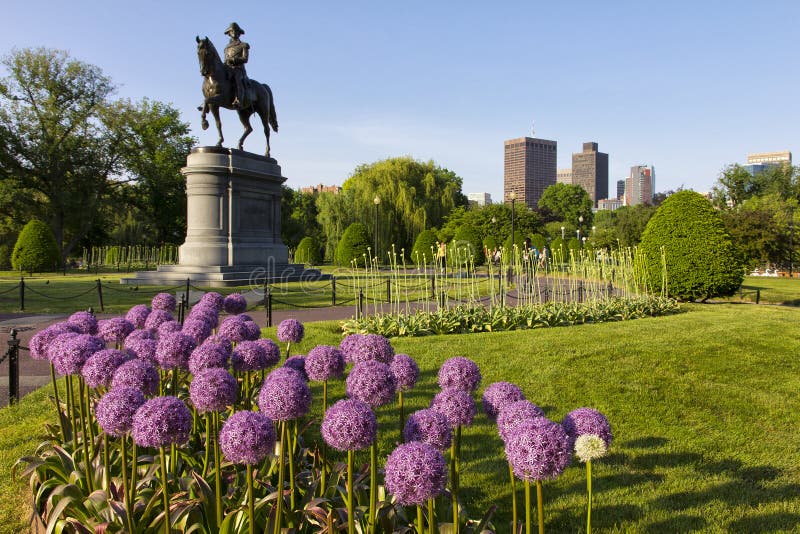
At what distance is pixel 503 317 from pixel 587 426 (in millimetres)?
8012

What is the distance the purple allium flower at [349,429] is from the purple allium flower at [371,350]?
128 cm

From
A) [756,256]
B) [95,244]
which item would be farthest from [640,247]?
[95,244]

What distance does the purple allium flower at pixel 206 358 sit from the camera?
3.33 meters

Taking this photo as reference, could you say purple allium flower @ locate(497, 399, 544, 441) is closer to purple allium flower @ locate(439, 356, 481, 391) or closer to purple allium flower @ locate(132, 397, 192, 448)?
purple allium flower @ locate(439, 356, 481, 391)

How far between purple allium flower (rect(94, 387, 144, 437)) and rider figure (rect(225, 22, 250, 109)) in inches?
829

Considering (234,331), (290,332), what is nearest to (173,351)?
(234,331)

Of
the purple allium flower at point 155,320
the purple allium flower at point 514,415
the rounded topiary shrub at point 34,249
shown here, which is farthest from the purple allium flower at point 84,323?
the rounded topiary shrub at point 34,249

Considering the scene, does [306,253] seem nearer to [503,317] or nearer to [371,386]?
[503,317]

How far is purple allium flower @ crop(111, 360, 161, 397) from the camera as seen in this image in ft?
9.78

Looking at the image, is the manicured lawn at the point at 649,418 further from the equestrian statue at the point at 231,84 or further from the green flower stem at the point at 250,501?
the equestrian statue at the point at 231,84

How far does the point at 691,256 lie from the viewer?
540 inches

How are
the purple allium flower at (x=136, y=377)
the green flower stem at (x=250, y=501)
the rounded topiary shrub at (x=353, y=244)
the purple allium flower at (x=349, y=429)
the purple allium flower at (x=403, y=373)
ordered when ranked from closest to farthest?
the purple allium flower at (x=349, y=429) → the green flower stem at (x=250, y=501) → the purple allium flower at (x=136, y=377) → the purple allium flower at (x=403, y=373) → the rounded topiary shrub at (x=353, y=244)

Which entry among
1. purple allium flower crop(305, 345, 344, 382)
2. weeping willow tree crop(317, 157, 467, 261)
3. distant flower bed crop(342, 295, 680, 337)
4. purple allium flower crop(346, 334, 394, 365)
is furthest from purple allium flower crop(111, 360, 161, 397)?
weeping willow tree crop(317, 157, 467, 261)

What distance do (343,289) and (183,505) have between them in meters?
17.5
